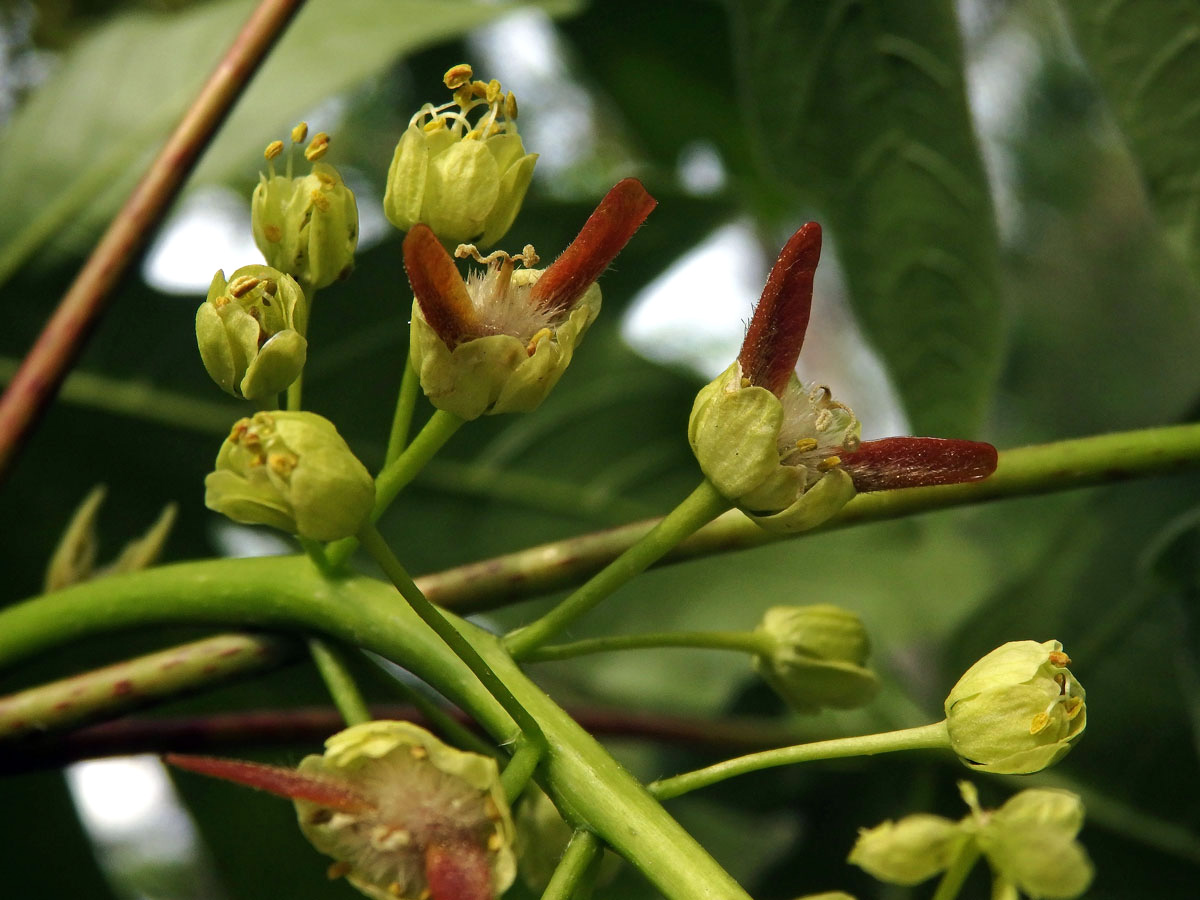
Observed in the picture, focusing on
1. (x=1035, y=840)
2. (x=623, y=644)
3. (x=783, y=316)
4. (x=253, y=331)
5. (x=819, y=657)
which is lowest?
(x=1035, y=840)

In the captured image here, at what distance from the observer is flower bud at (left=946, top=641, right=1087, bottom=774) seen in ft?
1.91

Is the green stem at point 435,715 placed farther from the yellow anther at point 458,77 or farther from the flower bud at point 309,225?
the yellow anther at point 458,77

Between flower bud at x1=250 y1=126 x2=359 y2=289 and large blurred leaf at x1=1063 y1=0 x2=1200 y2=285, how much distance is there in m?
0.62

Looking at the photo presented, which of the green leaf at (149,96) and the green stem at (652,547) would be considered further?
the green leaf at (149,96)

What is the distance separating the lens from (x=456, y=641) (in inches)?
21.5

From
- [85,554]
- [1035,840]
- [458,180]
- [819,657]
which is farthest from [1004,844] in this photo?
[85,554]

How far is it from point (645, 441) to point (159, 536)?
0.63 m

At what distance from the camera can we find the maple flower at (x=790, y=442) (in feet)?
1.89

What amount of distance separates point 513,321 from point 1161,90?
62 centimetres

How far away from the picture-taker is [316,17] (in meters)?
1.34

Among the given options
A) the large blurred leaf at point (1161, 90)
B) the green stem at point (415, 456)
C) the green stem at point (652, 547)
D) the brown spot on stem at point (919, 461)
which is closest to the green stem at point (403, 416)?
the green stem at point (415, 456)

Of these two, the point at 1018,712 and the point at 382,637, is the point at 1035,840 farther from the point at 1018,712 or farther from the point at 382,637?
the point at 382,637

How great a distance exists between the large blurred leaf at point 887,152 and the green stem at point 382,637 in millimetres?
482

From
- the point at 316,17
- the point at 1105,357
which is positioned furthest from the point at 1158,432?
the point at 1105,357
